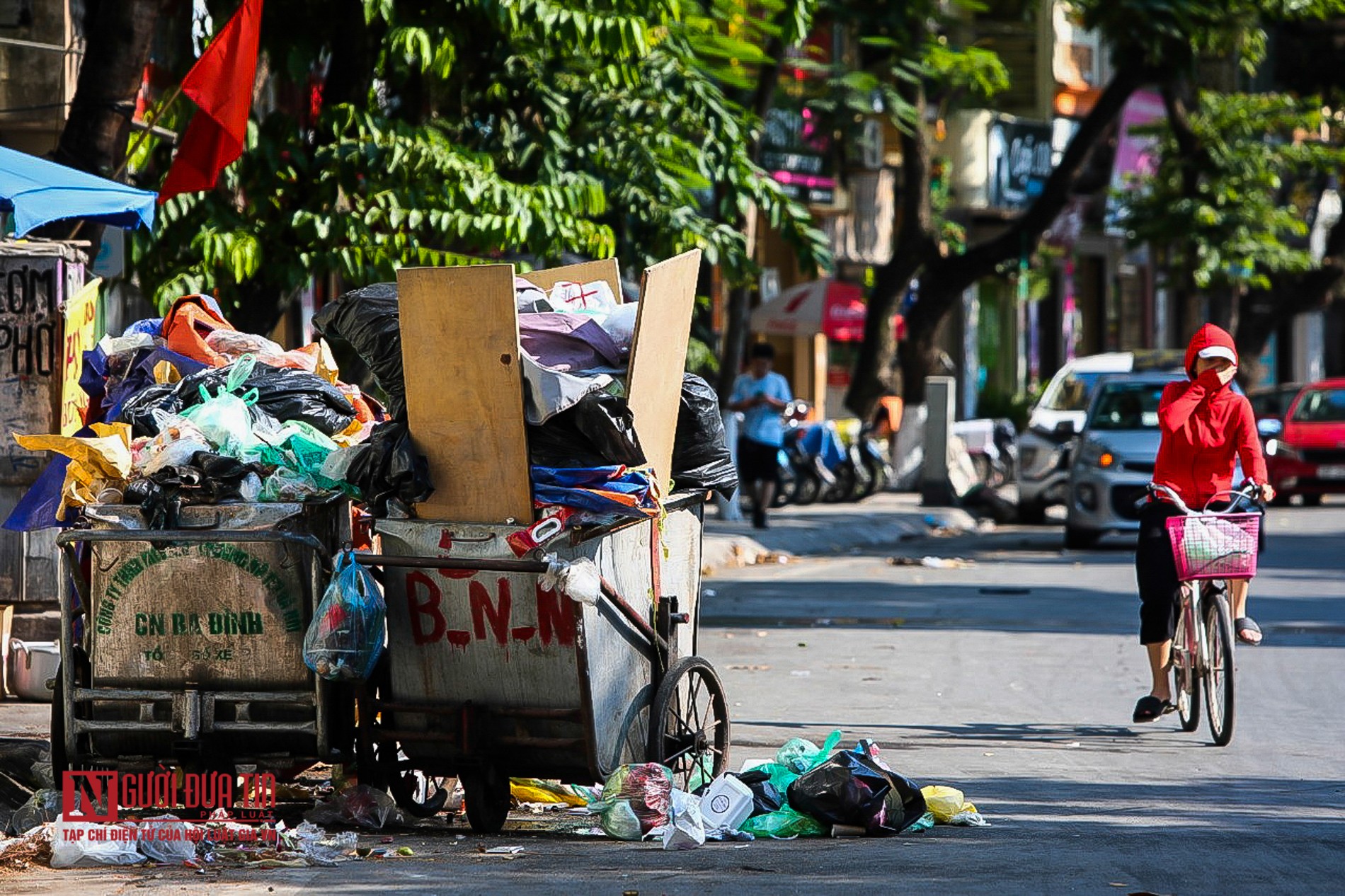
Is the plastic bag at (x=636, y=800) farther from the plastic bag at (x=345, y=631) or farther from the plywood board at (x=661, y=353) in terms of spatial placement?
the plywood board at (x=661, y=353)

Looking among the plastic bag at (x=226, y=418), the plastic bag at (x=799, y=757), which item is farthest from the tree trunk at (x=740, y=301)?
the plastic bag at (x=226, y=418)

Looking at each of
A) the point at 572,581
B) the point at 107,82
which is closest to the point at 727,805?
the point at 572,581

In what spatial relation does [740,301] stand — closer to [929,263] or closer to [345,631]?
[929,263]

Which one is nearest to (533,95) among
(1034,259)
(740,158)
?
(740,158)

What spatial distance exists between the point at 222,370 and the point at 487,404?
1.19 m

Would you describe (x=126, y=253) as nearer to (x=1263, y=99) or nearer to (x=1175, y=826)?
(x=1175, y=826)

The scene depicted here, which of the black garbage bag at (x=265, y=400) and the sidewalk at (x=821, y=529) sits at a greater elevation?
the black garbage bag at (x=265, y=400)

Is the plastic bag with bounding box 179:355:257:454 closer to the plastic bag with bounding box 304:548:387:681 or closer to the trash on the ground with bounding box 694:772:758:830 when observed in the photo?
the plastic bag with bounding box 304:548:387:681

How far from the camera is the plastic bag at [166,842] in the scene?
20.4ft

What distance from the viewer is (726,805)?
6.61 meters

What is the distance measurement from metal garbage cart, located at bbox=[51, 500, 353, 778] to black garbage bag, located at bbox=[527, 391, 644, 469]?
2.38 ft

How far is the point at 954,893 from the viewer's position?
5707mm

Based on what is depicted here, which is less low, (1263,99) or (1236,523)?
(1263,99)

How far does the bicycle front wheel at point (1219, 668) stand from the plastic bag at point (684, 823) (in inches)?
123
